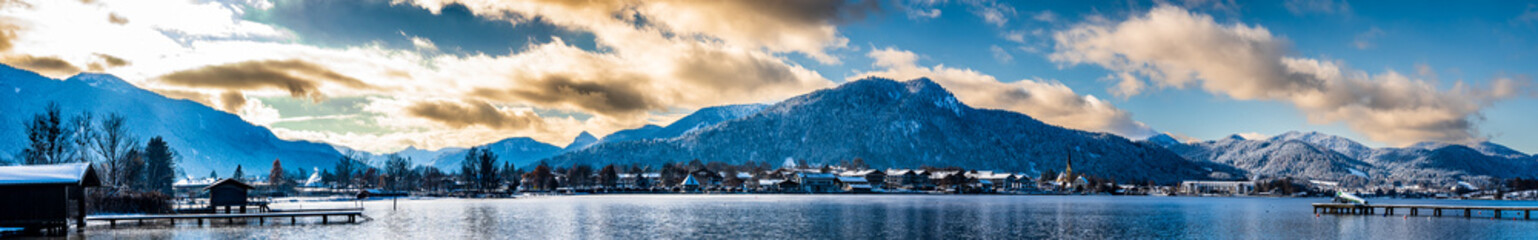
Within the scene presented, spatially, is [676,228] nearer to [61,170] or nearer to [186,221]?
[61,170]

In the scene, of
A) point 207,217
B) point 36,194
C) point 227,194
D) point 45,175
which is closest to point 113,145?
point 227,194

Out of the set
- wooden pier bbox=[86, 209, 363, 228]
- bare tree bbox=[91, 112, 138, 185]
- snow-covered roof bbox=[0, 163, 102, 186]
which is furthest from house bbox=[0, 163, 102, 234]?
bare tree bbox=[91, 112, 138, 185]

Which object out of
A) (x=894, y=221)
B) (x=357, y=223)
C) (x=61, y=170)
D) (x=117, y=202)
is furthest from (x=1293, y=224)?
(x=117, y=202)

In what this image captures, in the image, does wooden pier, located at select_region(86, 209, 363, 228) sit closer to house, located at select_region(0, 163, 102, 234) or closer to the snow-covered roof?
house, located at select_region(0, 163, 102, 234)

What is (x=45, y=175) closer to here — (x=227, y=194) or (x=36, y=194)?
(x=36, y=194)

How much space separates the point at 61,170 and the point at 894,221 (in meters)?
61.2

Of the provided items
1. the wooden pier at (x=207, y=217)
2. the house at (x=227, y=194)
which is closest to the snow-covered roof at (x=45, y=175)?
the wooden pier at (x=207, y=217)

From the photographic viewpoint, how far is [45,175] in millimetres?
52219

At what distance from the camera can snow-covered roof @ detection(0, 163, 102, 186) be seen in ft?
169

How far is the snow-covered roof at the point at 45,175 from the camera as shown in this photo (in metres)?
51.6

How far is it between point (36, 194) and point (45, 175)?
1349 millimetres

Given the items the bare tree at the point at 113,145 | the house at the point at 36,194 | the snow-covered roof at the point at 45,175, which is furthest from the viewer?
the bare tree at the point at 113,145

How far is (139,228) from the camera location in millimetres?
63750

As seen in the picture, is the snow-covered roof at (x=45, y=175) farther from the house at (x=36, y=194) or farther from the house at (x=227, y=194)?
the house at (x=227, y=194)
